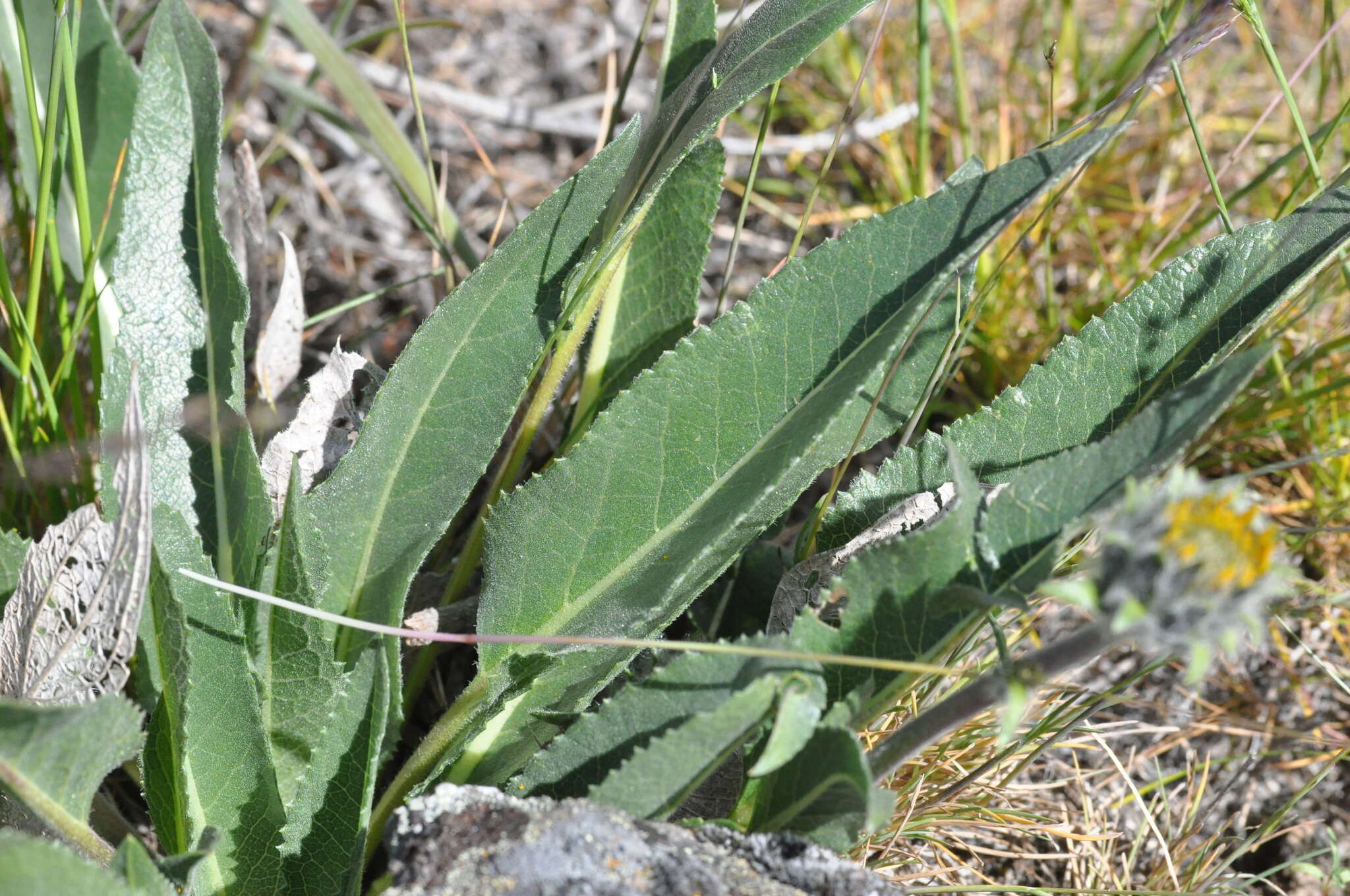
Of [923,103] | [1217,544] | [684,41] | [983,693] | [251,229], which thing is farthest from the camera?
[923,103]

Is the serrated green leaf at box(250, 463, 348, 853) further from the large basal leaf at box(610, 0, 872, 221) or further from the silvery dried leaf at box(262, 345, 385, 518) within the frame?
the large basal leaf at box(610, 0, 872, 221)

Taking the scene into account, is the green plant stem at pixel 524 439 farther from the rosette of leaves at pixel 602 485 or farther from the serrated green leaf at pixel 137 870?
the serrated green leaf at pixel 137 870

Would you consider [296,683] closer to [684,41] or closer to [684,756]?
[684,756]

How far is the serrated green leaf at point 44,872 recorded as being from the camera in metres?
0.76

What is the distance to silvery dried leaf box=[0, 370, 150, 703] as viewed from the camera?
91 cm

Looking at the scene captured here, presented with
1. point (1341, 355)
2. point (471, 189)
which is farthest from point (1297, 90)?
point (471, 189)

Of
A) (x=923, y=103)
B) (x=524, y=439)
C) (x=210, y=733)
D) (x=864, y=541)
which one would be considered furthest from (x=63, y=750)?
(x=923, y=103)

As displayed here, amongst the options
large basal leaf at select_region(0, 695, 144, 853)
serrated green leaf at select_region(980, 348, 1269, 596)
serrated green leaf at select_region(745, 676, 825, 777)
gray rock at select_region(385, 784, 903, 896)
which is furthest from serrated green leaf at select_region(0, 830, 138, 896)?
serrated green leaf at select_region(980, 348, 1269, 596)

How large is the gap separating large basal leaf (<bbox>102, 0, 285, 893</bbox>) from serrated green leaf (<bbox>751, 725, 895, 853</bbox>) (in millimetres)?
484

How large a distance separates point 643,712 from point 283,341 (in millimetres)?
826

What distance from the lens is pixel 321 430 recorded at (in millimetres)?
1332

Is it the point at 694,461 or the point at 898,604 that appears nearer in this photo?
the point at 898,604

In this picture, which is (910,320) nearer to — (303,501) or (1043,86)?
(303,501)

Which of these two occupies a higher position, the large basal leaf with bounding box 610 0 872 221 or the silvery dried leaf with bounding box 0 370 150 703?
the large basal leaf with bounding box 610 0 872 221
